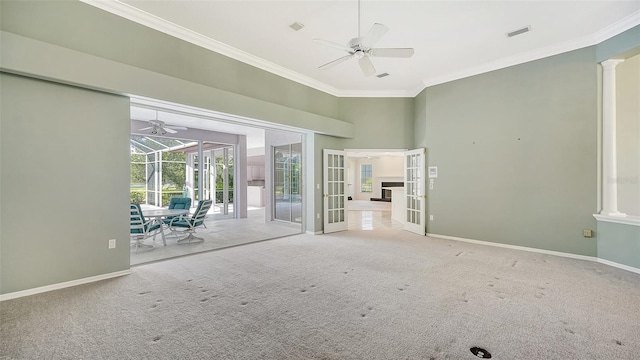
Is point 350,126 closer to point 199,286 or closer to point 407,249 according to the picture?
point 407,249

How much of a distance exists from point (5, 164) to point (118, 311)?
6.75ft

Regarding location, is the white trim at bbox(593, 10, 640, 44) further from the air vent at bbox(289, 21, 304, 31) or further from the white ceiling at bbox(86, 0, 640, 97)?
the air vent at bbox(289, 21, 304, 31)

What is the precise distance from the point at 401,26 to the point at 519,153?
10.7 feet

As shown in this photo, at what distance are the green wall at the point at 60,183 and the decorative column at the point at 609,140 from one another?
7210 mm

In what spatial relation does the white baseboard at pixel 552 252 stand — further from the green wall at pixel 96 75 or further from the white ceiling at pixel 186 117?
the white ceiling at pixel 186 117

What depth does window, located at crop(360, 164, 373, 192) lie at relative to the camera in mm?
15797

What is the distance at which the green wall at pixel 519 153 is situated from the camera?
173 inches

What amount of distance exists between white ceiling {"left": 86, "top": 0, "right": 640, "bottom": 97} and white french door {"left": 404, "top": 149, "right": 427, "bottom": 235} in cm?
219

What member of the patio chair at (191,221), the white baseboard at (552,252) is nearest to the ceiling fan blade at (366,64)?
the white baseboard at (552,252)

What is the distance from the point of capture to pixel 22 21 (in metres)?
2.92

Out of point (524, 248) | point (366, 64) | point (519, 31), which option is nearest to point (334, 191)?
point (366, 64)

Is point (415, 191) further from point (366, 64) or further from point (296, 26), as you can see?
point (296, 26)

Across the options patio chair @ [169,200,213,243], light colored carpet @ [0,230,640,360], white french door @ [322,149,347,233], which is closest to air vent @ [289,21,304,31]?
white french door @ [322,149,347,233]

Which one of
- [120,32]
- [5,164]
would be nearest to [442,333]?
[5,164]
